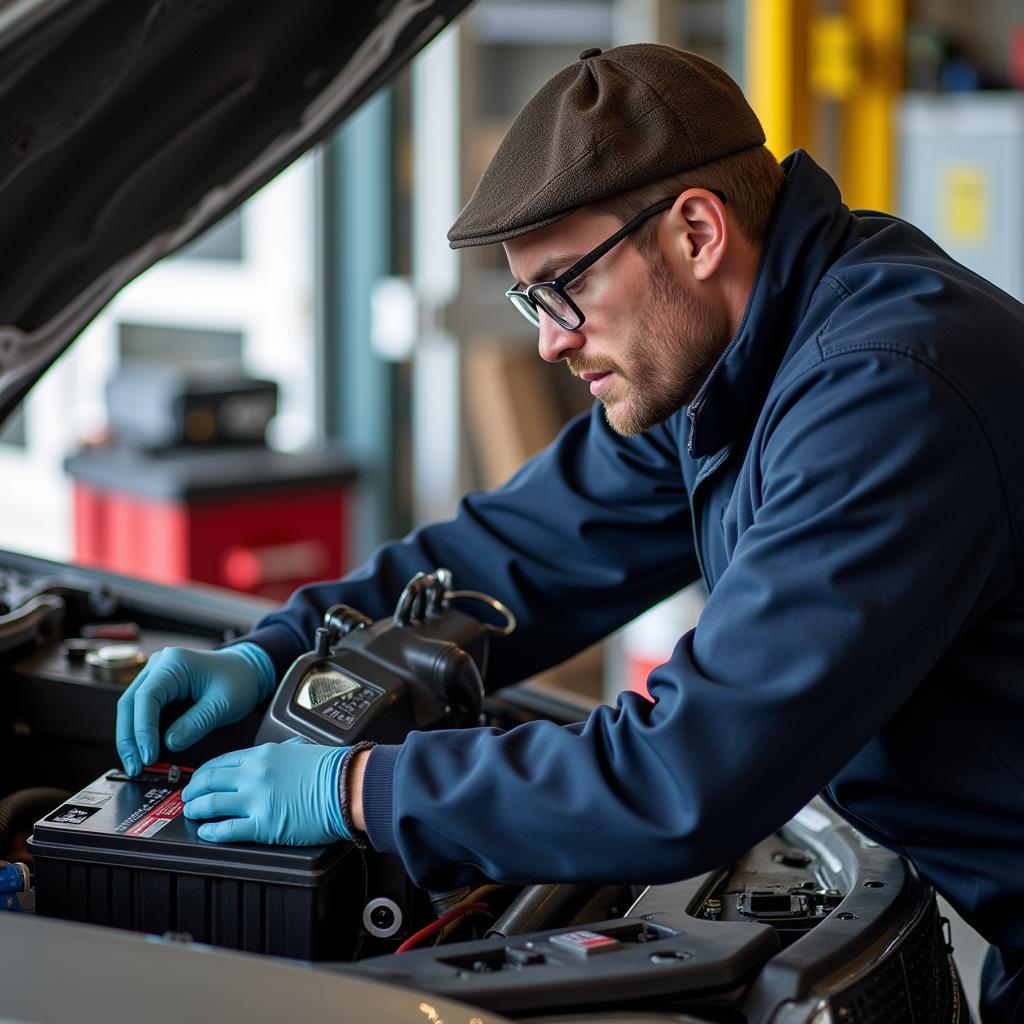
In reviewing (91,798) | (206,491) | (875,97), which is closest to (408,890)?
(91,798)

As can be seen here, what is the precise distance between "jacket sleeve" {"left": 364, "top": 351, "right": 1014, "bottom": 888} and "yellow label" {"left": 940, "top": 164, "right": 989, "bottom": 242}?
13.3 ft

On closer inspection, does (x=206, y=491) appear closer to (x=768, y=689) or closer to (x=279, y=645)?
(x=279, y=645)

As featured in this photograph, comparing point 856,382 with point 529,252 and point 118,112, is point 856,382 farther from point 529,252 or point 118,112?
point 118,112

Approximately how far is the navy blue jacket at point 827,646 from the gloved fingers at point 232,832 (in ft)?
0.33

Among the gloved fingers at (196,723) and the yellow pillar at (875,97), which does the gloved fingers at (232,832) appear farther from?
the yellow pillar at (875,97)

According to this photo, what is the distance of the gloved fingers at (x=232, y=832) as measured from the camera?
123 cm

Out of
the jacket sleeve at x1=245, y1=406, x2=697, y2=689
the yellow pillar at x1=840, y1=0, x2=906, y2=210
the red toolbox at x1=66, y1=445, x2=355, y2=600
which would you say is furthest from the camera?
the yellow pillar at x1=840, y1=0, x2=906, y2=210

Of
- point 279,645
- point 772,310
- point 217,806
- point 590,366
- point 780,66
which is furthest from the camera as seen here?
point 780,66

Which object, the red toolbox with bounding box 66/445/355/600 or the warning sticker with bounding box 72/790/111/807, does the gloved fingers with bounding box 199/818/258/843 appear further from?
the red toolbox with bounding box 66/445/355/600

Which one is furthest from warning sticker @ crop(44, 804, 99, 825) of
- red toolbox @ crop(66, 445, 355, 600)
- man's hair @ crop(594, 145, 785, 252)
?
red toolbox @ crop(66, 445, 355, 600)

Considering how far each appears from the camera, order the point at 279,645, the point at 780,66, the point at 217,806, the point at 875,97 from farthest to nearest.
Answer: the point at 875,97
the point at 780,66
the point at 279,645
the point at 217,806

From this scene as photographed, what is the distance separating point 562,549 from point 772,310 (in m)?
0.51

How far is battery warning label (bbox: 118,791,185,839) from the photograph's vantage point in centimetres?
125

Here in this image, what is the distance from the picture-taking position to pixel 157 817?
1292mm
